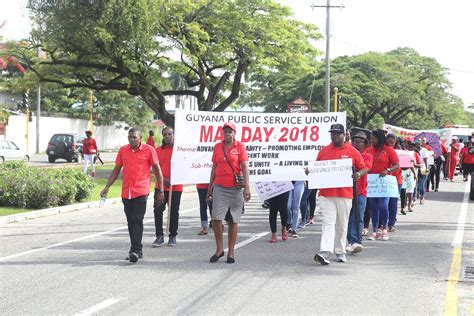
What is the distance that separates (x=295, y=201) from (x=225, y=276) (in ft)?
12.3

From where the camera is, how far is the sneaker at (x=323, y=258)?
858cm

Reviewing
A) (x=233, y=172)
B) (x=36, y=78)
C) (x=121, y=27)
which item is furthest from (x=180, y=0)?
(x=233, y=172)

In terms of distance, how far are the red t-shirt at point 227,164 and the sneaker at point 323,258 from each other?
1.35 metres

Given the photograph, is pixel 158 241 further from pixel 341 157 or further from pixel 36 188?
pixel 36 188

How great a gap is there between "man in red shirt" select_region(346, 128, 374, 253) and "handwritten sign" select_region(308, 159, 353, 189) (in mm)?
946

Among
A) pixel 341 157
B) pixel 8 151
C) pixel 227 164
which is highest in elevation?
pixel 341 157

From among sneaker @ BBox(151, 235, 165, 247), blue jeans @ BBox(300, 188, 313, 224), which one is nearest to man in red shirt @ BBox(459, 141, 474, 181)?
blue jeans @ BBox(300, 188, 313, 224)

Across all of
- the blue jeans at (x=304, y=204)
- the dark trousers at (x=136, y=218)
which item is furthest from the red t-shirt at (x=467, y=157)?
the dark trousers at (x=136, y=218)

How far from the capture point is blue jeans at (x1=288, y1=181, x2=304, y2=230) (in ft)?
37.3

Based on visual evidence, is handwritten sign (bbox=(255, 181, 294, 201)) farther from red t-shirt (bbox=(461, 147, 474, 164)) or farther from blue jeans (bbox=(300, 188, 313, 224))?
red t-shirt (bbox=(461, 147, 474, 164))

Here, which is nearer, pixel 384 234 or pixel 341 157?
pixel 341 157

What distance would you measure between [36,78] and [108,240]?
1782cm

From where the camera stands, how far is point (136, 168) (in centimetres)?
887

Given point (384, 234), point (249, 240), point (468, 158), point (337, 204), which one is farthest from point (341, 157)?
point (468, 158)
